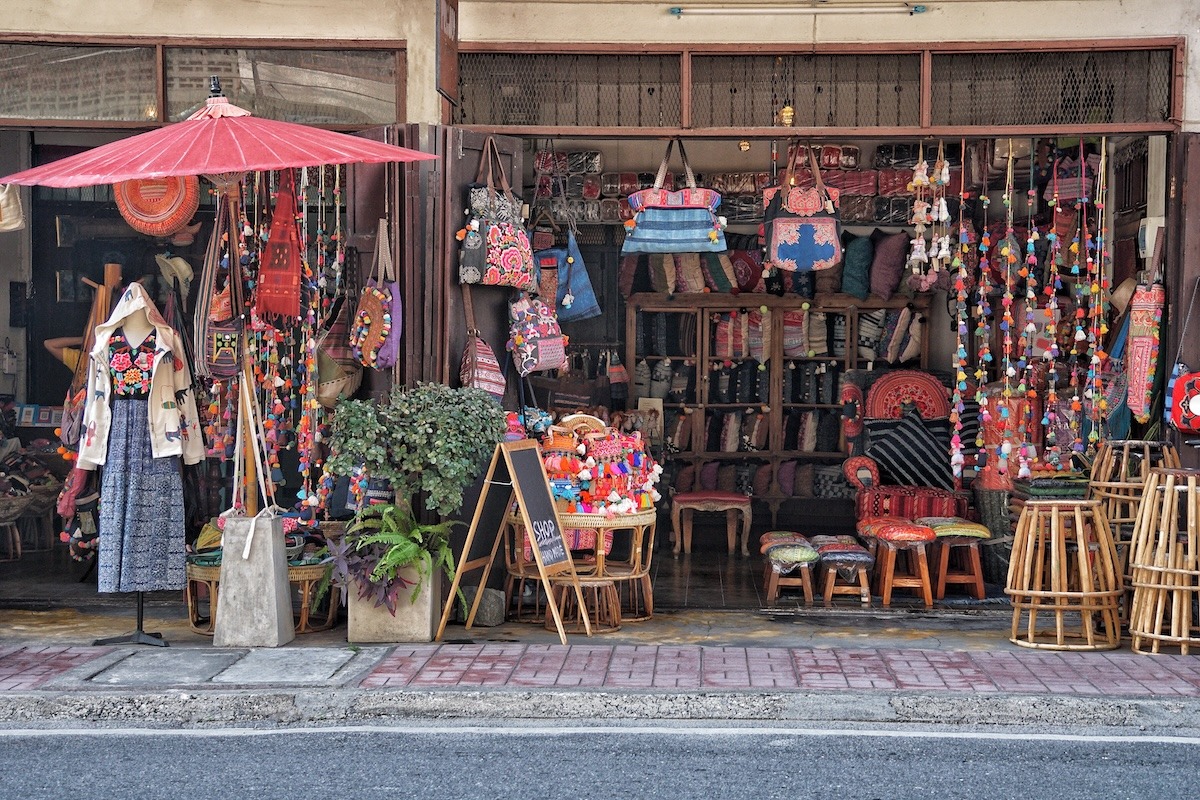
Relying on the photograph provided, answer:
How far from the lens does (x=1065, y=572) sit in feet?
26.6

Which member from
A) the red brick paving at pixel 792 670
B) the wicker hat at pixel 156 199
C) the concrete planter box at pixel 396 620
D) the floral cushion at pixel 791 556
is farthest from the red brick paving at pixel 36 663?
the floral cushion at pixel 791 556

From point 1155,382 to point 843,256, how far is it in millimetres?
4277

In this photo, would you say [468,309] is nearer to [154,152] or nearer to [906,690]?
[154,152]

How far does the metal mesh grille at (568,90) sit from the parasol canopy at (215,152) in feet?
4.23

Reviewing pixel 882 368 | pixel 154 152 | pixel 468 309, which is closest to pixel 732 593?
pixel 468 309

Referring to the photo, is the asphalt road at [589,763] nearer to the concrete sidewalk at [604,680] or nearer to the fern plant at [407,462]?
the concrete sidewalk at [604,680]

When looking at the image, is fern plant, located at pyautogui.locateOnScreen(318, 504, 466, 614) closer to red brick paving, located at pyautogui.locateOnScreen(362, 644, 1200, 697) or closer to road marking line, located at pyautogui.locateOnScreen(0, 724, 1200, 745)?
red brick paving, located at pyautogui.locateOnScreen(362, 644, 1200, 697)

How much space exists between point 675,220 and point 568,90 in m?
1.18

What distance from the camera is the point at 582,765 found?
596 centimetres

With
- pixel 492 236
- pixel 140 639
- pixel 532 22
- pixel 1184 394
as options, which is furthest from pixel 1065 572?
pixel 140 639

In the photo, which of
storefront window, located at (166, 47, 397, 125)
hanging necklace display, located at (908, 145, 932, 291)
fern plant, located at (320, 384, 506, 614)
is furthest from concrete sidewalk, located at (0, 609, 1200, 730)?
storefront window, located at (166, 47, 397, 125)

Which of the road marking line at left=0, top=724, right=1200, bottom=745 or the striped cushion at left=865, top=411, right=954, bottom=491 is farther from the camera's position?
the striped cushion at left=865, top=411, right=954, bottom=491

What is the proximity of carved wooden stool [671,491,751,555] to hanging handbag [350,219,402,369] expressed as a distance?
4.27 metres

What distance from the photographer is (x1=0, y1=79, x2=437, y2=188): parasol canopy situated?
7.29 metres
